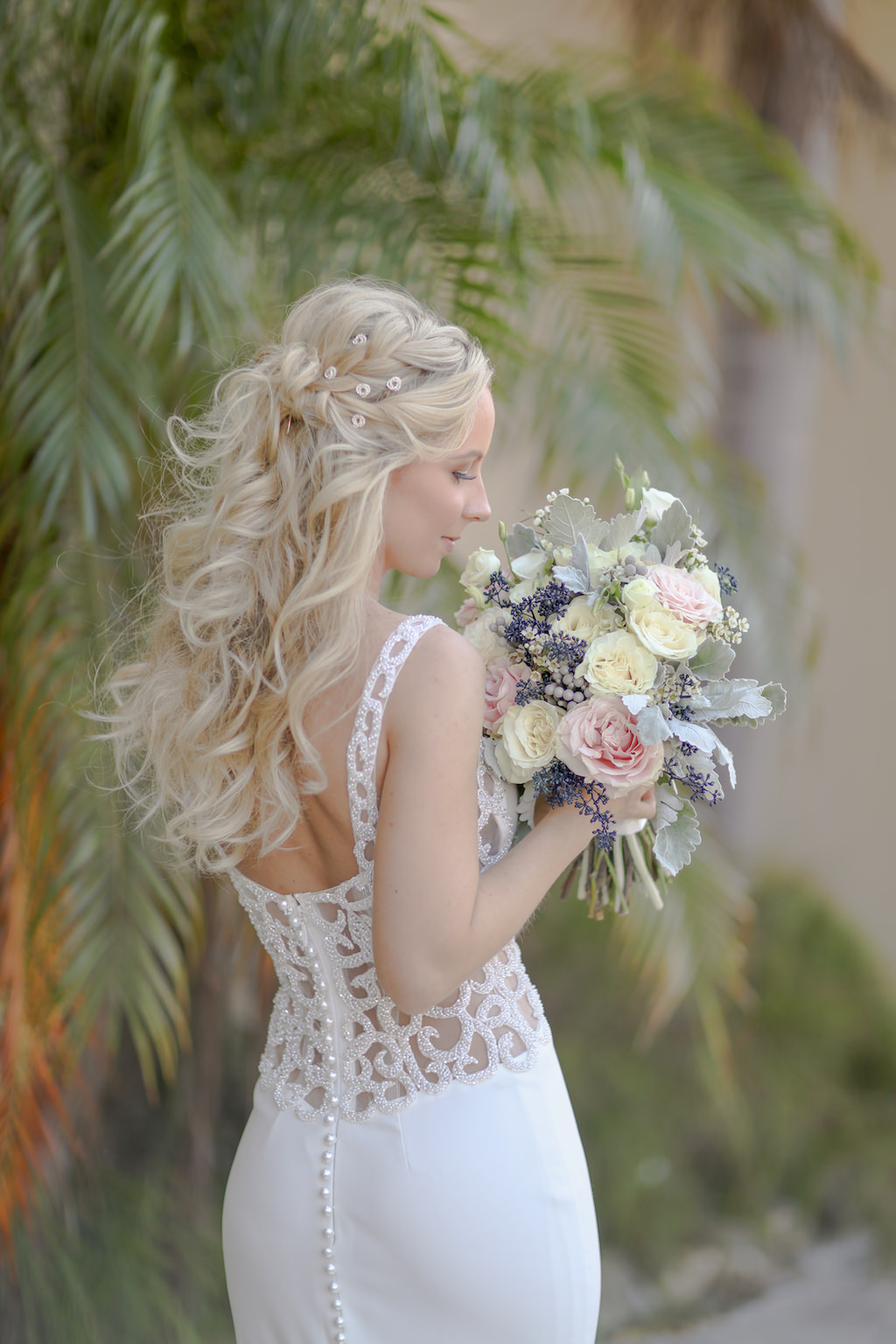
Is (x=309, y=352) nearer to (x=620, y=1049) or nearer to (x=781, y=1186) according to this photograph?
(x=620, y=1049)

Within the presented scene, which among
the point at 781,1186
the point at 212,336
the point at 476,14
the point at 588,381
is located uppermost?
the point at 476,14

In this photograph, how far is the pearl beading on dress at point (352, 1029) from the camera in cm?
142

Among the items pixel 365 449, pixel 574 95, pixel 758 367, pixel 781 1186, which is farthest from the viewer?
pixel 758 367

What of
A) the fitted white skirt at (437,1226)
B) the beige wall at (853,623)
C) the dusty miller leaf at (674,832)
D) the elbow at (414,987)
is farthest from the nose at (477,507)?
the beige wall at (853,623)

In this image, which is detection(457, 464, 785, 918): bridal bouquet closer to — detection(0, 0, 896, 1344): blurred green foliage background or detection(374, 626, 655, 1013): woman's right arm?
detection(374, 626, 655, 1013): woman's right arm

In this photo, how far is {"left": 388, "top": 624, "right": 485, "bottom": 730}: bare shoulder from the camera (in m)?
1.27

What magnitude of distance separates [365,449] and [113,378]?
1243 mm

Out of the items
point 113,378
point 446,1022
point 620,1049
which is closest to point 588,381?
point 113,378

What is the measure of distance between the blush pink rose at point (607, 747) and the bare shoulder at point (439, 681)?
5.8 inches

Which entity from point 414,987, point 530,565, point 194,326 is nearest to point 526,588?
point 530,565

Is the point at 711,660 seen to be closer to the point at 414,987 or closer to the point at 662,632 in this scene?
the point at 662,632

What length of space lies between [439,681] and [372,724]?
0.09 m

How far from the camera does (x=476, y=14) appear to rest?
185 inches

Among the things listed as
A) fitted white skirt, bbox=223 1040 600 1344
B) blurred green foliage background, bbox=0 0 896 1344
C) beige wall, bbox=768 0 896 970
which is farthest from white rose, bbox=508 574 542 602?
beige wall, bbox=768 0 896 970
